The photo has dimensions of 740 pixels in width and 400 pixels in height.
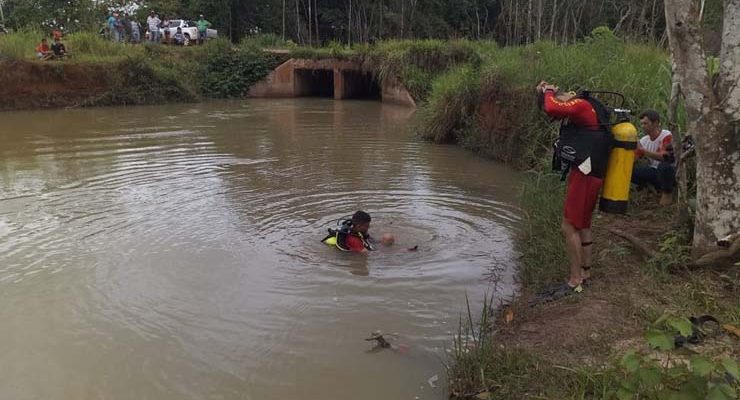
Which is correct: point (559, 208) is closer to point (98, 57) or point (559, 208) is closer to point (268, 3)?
point (98, 57)

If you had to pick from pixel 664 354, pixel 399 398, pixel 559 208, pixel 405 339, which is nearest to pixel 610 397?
pixel 664 354

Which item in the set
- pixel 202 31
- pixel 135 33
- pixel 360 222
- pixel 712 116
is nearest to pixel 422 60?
pixel 202 31

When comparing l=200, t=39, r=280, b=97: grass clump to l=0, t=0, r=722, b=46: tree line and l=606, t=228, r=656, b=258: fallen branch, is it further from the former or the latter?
l=606, t=228, r=656, b=258: fallen branch

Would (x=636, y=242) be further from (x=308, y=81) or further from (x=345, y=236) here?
(x=308, y=81)

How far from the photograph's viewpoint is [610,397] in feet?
11.0

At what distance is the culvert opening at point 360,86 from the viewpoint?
1097 inches

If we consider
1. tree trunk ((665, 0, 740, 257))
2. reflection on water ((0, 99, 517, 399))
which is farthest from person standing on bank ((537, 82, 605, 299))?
reflection on water ((0, 99, 517, 399))

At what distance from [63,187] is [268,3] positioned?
2826cm

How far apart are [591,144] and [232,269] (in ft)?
12.4

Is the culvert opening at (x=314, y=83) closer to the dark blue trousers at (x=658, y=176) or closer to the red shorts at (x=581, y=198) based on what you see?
the dark blue trousers at (x=658, y=176)

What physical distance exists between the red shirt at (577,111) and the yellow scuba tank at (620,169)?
0.21 m

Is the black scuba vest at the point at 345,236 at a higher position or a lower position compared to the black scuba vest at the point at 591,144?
lower

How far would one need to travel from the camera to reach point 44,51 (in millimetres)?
22219

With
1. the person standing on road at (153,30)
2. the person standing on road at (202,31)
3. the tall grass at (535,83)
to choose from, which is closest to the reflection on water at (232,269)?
the tall grass at (535,83)
